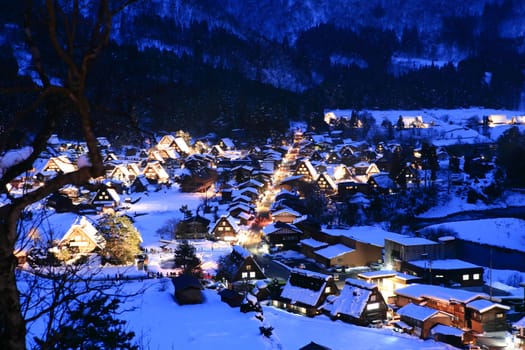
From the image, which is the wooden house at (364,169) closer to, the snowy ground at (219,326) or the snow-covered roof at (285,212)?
the snow-covered roof at (285,212)

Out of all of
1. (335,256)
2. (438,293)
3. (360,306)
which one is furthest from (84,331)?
(335,256)

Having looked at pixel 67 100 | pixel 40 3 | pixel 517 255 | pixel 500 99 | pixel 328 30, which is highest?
pixel 328 30

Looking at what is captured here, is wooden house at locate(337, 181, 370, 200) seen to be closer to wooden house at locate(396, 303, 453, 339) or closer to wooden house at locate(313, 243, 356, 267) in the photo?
wooden house at locate(313, 243, 356, 267)

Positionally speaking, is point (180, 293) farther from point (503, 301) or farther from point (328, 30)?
point (328, 30)

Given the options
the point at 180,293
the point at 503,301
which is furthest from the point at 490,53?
the point at 180,293

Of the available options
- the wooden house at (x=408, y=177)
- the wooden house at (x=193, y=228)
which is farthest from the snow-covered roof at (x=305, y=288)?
the wooden house at (x=408, y=177)

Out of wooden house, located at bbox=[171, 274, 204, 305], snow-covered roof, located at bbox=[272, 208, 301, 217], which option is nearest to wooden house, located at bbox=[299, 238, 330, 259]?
snow-covered roof, located at bbox=[272, 208, 301, 217]
